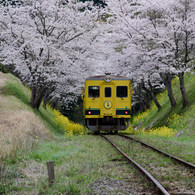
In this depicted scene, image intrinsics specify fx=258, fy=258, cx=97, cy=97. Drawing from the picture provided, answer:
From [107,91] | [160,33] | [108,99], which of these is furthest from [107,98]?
[160,33]

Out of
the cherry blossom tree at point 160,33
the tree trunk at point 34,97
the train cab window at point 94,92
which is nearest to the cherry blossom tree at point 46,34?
the tree trunk at point 34,97

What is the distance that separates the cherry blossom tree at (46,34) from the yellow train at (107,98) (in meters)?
1.81

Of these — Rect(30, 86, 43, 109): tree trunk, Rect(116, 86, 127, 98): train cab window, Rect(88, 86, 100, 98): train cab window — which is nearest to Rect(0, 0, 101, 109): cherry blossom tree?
Rect(30, 86, 43, 109): tree trunk

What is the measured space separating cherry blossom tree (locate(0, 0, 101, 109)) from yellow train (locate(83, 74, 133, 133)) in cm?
181

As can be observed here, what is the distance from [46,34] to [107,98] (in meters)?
5.22

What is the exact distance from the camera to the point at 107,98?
14.9m

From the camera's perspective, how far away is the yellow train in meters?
14.8

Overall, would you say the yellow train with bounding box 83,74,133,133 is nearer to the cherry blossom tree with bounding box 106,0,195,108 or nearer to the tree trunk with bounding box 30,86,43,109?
the cherry blossom tree with bounding box 106,0,195,108

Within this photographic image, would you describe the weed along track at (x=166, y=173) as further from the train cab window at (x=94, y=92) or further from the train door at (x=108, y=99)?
the train cab window at (x=94, y=92)

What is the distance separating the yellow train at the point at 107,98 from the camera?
14.8 metres

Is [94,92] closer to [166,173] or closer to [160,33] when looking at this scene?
[160,33]

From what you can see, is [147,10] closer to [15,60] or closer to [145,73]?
[145,73]

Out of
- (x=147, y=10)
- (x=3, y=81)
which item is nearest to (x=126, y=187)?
(x=147, y=10)

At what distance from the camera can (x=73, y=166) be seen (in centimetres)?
651
